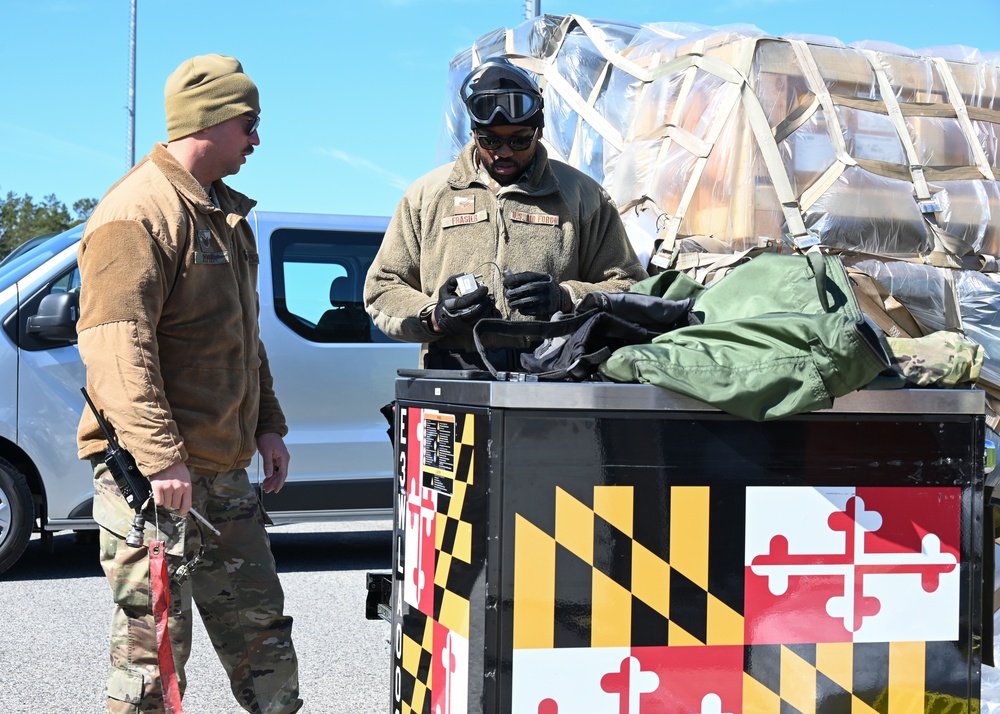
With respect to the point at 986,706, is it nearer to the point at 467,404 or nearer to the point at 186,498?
the point at 467,404

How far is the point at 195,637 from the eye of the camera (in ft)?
17.2

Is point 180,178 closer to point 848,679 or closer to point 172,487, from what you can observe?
point 172,487

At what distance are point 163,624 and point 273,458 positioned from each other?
0.75m

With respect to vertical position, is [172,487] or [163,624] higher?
[172,487]

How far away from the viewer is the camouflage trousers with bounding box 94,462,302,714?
9.18 ft

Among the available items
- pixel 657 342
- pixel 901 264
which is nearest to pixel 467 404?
pixel 657 342

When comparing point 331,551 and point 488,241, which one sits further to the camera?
point 331,551

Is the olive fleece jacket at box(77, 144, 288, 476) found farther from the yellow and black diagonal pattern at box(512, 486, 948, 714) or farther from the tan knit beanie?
the yellow and black diagonal pattern at box(512, 486, 948, 714)

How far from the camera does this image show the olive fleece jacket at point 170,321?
106 inches

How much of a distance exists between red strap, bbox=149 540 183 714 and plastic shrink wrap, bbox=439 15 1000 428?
2589 millimetres

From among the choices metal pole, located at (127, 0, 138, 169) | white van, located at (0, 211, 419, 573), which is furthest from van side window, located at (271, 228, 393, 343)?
metal pole, located at (127, 0, 138, 169)

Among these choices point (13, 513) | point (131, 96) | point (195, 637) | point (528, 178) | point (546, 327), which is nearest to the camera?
point (546, 327)

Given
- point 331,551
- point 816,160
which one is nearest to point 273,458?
point 816,160

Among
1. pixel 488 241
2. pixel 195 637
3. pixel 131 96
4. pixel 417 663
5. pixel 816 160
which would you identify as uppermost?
pixel 131 96
